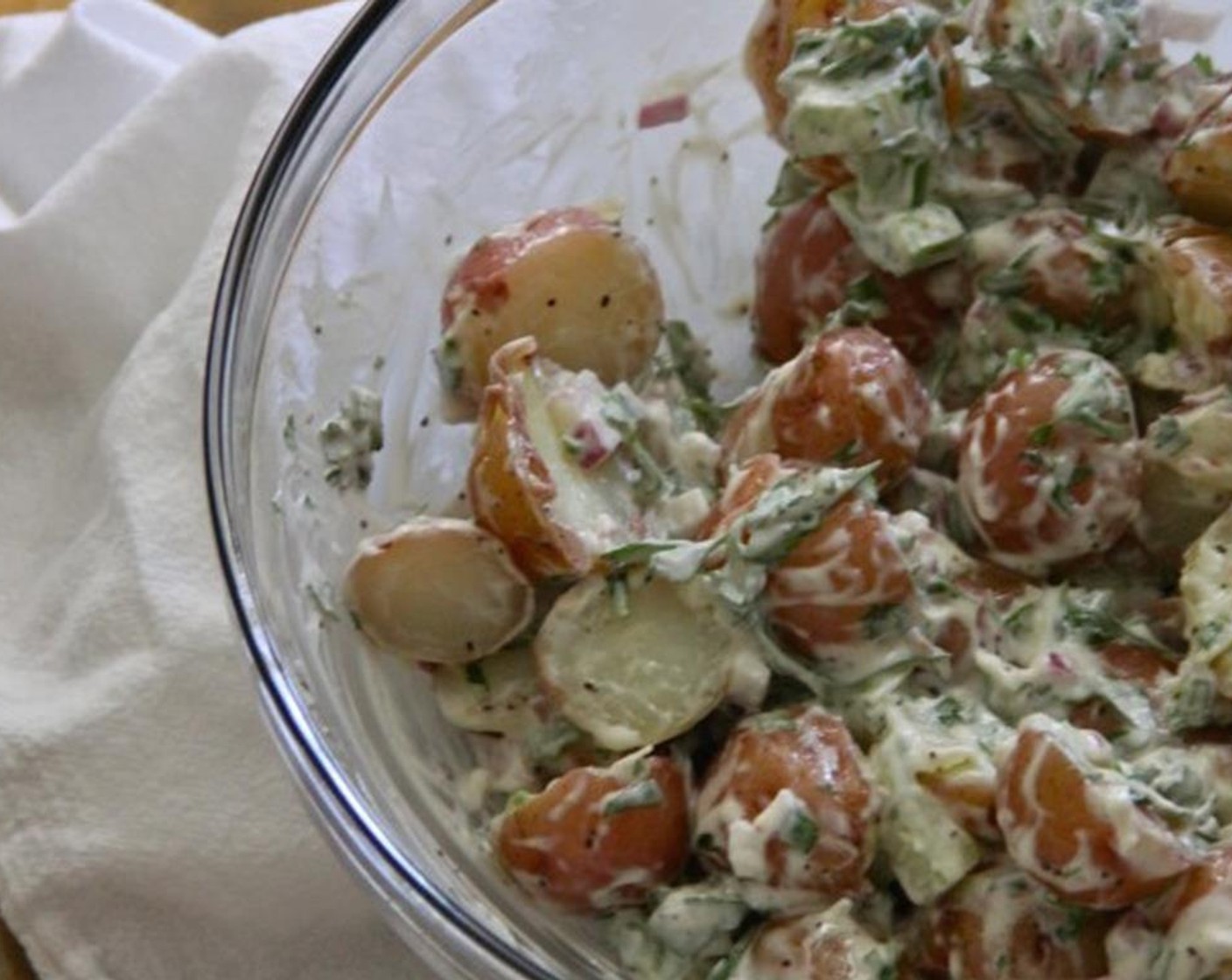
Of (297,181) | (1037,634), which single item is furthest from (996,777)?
(297,181)

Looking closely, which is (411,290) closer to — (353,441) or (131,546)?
(353,441)

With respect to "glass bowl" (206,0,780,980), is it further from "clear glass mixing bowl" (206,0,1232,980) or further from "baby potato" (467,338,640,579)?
"baby potato" (467,338,640,579)

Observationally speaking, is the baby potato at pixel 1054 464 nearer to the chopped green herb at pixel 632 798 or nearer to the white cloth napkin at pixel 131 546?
the chopped green herb at pixel 632 798

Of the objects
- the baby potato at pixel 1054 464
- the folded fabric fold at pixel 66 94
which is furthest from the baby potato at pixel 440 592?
the folded fabric fold at pixel 66 94

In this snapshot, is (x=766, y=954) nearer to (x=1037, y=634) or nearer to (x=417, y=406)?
(x=1037, y=634)

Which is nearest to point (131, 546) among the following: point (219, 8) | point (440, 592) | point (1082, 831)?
point (440, 592)

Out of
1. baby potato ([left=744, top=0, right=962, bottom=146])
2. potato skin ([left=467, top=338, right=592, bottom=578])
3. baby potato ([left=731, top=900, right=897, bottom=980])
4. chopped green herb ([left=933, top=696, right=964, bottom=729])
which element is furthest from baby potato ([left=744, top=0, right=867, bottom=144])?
baby potato ([left=731, top=900, right=897, bottom=980])
